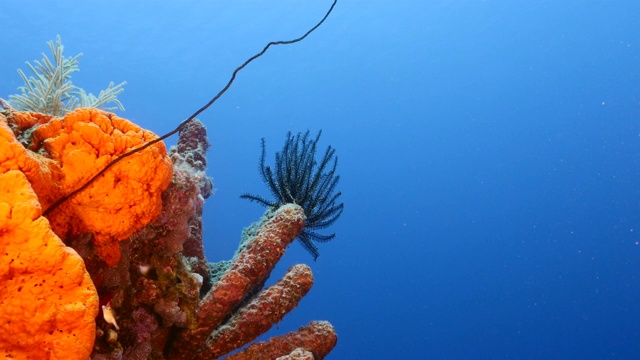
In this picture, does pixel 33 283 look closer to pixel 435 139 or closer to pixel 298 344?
pixel 298 344

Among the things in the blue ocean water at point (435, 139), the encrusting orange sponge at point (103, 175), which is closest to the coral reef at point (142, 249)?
the encrusting orange sponge at point (103, 175)

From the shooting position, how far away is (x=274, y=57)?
62.4 meters

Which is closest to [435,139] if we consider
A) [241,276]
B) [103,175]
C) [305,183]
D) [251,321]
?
[305,183]

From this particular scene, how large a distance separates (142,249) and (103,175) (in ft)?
2.64

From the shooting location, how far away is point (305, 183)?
5.05 meters

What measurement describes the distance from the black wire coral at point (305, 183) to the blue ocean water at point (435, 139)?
154 ft

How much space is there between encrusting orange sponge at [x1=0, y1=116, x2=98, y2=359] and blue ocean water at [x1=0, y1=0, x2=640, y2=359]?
49.7m

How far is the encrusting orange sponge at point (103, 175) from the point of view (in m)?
2.47

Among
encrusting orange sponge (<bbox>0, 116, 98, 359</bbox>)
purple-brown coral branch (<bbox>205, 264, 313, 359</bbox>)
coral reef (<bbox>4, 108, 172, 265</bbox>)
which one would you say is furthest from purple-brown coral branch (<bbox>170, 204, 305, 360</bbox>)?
encrusting orange sponge (<bbox>0, 116, 98, 359</bbox>)

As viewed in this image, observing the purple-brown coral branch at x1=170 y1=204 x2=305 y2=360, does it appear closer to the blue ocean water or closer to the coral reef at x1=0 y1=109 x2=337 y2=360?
the coral reef at x1=0 y1=109 x2=337 y2=360

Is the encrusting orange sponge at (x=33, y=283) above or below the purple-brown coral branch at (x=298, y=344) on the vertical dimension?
below

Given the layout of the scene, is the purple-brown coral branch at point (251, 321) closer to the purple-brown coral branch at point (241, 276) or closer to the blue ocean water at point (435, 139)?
the purple-brown coral branch at point (241, 276)

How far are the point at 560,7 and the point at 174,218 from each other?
2728 inches

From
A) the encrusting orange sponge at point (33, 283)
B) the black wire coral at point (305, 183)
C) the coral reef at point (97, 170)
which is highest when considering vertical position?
the black wire coral at point (305, 183)
